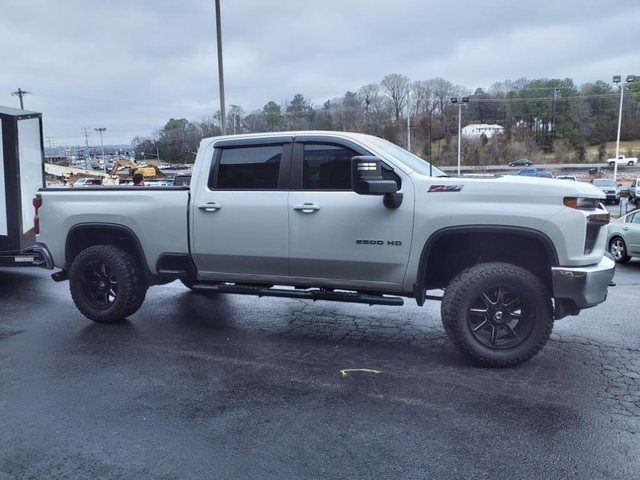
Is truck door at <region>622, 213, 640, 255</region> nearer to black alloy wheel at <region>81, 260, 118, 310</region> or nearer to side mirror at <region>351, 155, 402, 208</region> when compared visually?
side mirror at <region>351, 155, 402, 208</region>

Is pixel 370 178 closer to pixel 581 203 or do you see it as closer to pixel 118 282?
pixel 581 203

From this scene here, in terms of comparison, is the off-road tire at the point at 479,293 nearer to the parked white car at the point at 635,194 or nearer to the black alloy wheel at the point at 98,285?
the black alloy wheel at the point at 98,285

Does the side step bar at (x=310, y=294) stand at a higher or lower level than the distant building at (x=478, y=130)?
lower

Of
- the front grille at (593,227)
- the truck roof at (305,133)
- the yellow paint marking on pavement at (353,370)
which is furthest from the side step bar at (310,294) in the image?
the front grille at (593,227)

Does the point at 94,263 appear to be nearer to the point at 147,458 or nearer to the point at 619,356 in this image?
the point at 147,458

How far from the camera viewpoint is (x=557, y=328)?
5.96 metres

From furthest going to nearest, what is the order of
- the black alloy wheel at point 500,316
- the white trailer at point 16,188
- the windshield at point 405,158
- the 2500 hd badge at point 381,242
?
1. the white trailer at point 16,188
2. the windshield at point 405,158
3. the 2500 hd badge at point 381,242
4. the black alloy wheel at point 500,316

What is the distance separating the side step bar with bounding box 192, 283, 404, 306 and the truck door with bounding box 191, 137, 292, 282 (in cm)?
12

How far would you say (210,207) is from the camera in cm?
551

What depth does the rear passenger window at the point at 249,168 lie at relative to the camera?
17.9ft

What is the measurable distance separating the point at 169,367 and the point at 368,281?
1.97 metres

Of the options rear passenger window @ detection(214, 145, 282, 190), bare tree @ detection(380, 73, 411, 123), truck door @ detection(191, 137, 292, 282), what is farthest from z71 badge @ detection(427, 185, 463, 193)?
bare tree @ detection(380, 73, 411, 123)

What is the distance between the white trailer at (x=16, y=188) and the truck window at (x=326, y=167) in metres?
5.00

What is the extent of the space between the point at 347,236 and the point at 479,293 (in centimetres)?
126
